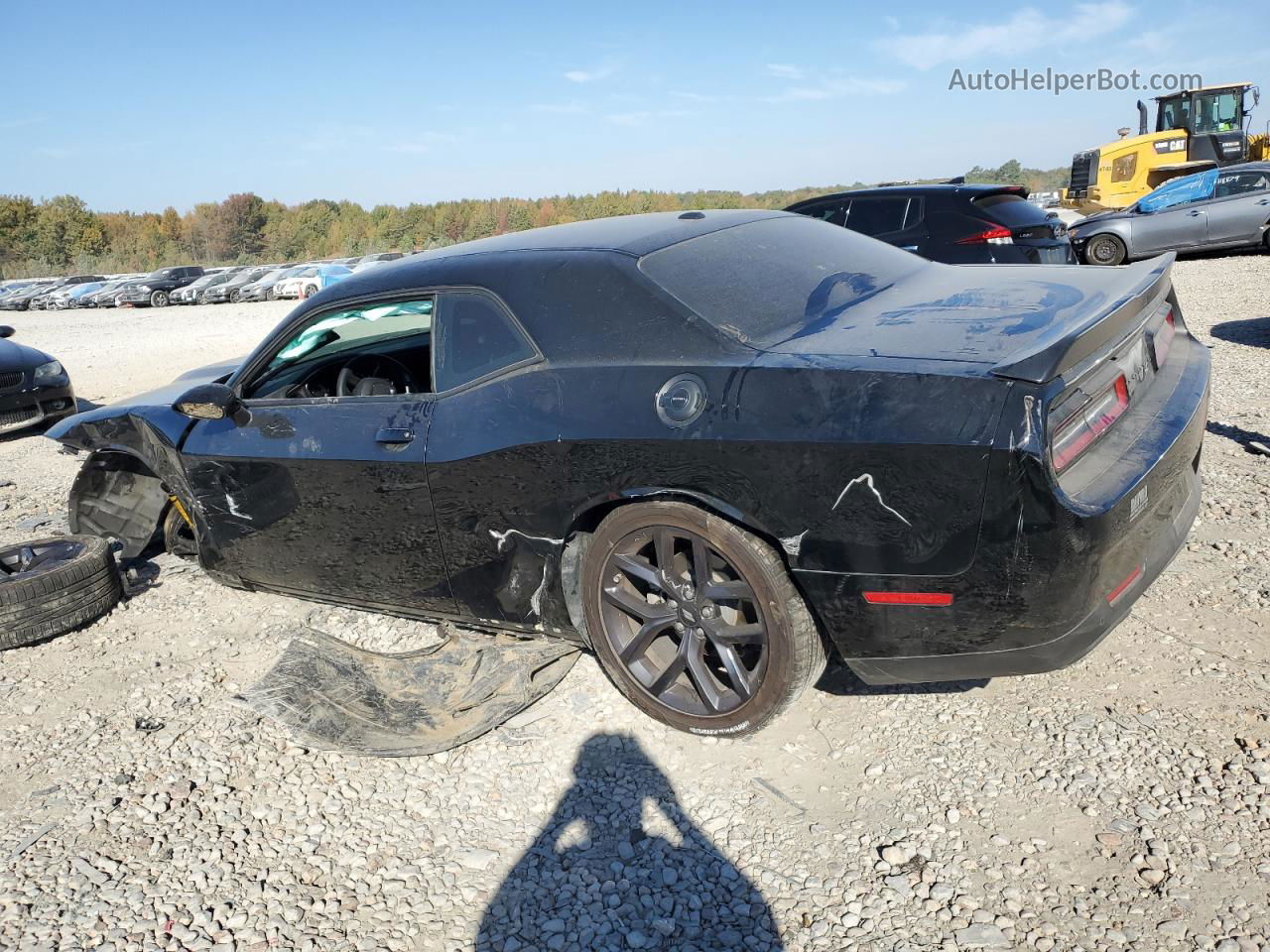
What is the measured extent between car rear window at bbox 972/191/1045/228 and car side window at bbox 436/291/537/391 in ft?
22.1

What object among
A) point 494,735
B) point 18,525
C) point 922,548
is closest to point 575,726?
point 494,735

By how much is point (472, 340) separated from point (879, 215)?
6759 millimetres

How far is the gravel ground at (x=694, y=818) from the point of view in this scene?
2.35 meters

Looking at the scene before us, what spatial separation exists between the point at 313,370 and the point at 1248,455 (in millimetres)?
4964

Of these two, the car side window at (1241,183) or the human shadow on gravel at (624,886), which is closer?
the human shadow on gravel at (624,886)

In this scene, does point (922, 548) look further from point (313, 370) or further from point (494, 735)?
point (313, 370)

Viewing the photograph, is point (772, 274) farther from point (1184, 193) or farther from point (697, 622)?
point (1184, 193)

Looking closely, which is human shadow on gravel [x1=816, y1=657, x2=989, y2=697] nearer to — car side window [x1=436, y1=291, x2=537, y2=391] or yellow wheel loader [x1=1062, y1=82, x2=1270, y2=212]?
car side window [x1=436, y1=291, x2=537, y2=391]

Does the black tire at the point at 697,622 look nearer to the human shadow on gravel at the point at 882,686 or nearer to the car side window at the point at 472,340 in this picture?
the human shadow on gravel at the point at 882,686

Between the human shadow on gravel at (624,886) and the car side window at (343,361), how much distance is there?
1.91 m

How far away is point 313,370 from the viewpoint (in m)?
→ 4.17

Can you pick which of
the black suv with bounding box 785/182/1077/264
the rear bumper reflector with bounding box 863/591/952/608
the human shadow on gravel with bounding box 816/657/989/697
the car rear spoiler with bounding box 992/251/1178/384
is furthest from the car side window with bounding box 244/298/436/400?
the black suv with bounding box 785/182/1077/264

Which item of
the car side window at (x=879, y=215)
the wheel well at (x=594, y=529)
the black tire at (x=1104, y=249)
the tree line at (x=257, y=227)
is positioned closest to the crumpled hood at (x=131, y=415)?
the wheel well at (x=594, y=529)

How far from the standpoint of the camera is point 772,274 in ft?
11.1
